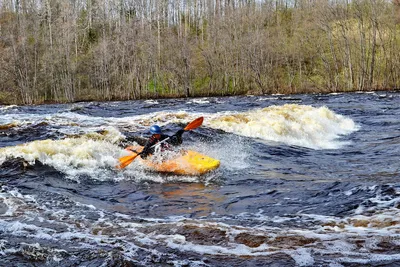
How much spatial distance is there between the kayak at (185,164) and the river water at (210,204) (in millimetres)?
190

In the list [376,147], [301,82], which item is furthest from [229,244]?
[301,82]

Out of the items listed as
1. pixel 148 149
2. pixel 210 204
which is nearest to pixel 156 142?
pixel 148 149

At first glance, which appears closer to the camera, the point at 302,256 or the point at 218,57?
the point at 302,256

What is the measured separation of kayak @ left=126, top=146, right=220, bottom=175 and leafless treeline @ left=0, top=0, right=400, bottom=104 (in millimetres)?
30507

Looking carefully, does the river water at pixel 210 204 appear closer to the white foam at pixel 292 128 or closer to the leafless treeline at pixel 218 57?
the white foam at pixel 292 128

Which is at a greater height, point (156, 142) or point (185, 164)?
point (156, 142)

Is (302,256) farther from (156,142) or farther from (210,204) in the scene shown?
(156,142)

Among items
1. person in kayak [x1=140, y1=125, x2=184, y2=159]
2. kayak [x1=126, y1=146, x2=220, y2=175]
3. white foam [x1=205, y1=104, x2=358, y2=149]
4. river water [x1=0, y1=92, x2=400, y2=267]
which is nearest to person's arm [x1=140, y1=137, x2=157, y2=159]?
person in kayak [x1=140, y1=125, x2=184, y2=159]

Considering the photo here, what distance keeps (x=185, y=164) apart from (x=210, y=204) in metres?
2.21

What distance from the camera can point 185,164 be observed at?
30.9 feet

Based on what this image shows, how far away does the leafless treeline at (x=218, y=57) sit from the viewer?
39.0 meters

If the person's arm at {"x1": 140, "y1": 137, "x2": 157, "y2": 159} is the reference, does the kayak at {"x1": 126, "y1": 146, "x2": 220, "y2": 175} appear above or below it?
below

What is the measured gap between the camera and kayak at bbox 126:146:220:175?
9281 mm

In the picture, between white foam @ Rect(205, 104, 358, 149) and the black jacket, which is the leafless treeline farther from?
the black jacket
